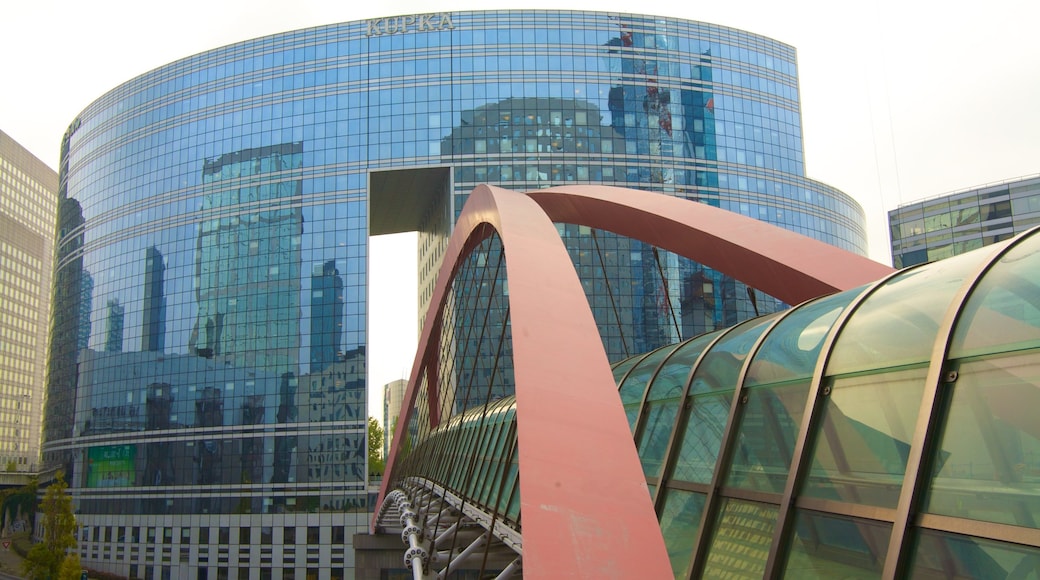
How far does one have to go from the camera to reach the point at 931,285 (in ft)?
20.2

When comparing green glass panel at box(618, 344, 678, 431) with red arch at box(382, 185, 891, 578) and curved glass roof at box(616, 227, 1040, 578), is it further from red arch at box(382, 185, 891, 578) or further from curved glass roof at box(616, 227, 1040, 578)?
curved glass roof at box(616, 227, 1040, 578)

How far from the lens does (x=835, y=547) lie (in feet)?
18.3

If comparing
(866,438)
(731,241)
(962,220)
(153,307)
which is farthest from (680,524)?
(962,220)

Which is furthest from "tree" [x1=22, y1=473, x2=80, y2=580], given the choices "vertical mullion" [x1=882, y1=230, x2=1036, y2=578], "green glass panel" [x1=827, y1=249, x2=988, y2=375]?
"vertical mullion" [x1=882, y1=230, x2=1036, y2=578]

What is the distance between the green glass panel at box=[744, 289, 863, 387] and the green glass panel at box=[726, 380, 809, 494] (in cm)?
11

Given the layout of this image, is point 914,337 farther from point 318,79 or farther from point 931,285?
point 318,79

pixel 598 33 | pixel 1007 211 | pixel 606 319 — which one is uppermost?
pixel 598 33

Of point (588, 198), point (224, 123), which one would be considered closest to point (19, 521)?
point (224, 123)

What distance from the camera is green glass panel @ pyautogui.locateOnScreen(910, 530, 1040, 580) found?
4340 millimetres

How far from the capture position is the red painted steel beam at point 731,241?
12469 mm

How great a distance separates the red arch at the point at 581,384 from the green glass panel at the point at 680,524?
88 centimetres

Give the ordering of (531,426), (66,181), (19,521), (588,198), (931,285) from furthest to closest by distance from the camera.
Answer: (19,521) → (66,181) → (588,198) → (531,426) → (931,285)

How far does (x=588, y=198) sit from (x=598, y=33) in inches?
2289

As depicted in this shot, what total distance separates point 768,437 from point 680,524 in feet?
4.97
